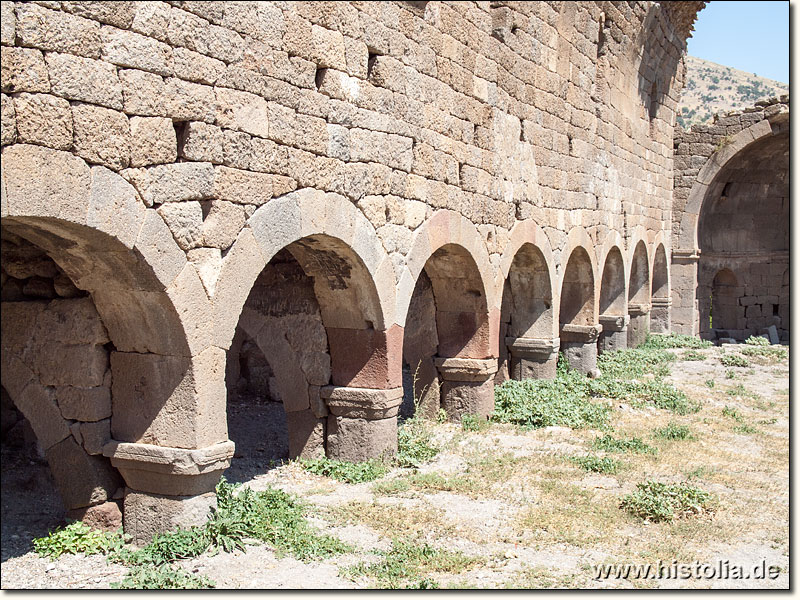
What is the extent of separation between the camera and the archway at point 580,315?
1228 cm

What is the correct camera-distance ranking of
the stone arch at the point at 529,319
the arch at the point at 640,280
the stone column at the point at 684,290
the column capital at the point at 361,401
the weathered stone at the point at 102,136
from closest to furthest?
the weathered stone at the point at 102,136 < the column capital at the point at 361,401 < the stone arch at the point at 529,319 < the arch at the point at 640,280 < the stone column at the point at 684,290

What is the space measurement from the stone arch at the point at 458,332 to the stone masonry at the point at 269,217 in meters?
0.03

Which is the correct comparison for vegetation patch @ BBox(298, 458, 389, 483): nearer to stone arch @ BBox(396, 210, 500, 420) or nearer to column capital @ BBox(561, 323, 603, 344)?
stone arch @ BBox(396, 210, 500, 420)

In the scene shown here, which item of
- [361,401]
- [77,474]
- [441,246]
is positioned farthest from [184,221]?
[441,246]

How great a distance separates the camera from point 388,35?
6.64 meters

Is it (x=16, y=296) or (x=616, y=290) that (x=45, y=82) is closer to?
(x=16, y=296)

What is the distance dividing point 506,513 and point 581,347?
6.75 m

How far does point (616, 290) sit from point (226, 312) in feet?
36.2

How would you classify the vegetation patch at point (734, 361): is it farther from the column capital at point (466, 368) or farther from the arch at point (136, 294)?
the arch at point (136, 294)

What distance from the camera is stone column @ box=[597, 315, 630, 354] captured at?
14648 mm

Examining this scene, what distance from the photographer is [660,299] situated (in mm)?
18359

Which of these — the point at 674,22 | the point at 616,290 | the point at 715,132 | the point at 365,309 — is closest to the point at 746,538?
the point at 365,309

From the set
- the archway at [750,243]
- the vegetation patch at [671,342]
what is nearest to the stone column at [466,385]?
the vegetation patch at [671,342]

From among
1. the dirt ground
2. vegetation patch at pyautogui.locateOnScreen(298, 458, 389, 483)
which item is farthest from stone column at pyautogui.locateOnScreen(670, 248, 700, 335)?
vegetation patch at pyautogui.locateOnScreen(298, 458, 389, 483)
